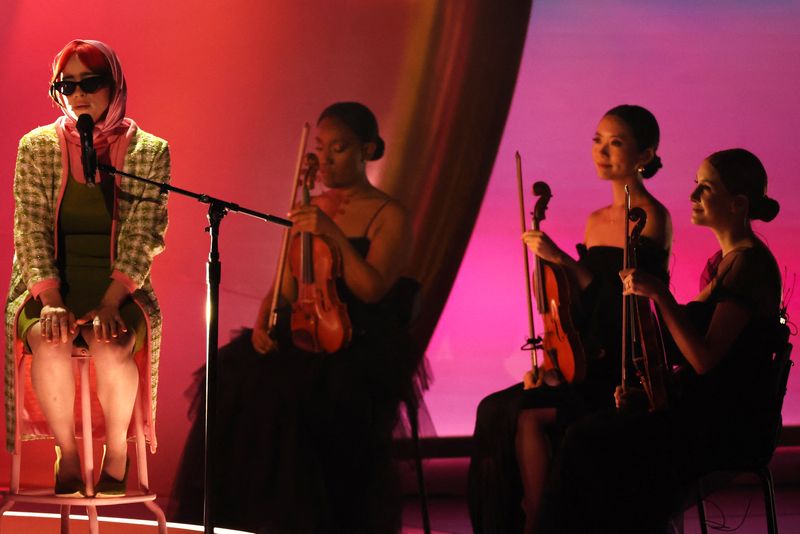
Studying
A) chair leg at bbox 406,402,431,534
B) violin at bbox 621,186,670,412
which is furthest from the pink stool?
violin at bbox 621,186,670,412

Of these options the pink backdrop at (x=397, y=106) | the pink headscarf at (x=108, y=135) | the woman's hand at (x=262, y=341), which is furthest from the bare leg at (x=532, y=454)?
the pink headscarf at (x=108, y=135)

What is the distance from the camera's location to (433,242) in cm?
433

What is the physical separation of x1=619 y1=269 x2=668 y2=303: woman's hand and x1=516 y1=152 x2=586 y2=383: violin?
223 millimetres

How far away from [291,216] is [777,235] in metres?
1.81

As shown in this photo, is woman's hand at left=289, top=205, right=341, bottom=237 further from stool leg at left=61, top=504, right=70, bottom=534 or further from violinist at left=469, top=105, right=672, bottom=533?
stool leg at left=61, top=504, right=70, bottom=534

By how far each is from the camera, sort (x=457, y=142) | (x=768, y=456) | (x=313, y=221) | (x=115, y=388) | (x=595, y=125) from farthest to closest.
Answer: (x=457, y=142), (x=595, y=125), (x=313, y=221), (x=768, y=456), (x=115, y=388)

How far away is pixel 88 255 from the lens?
2.81 m

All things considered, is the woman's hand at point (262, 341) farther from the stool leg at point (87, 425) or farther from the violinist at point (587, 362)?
the stool leg at point (87, 425)

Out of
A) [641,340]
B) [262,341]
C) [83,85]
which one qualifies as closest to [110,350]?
[83,85]

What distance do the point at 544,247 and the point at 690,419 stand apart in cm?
78

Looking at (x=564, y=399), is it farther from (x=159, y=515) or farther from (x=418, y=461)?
(x=159, y=515)

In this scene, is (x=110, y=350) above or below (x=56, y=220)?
below

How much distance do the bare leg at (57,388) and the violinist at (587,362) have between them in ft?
4.77

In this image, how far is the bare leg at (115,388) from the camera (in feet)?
8.80
